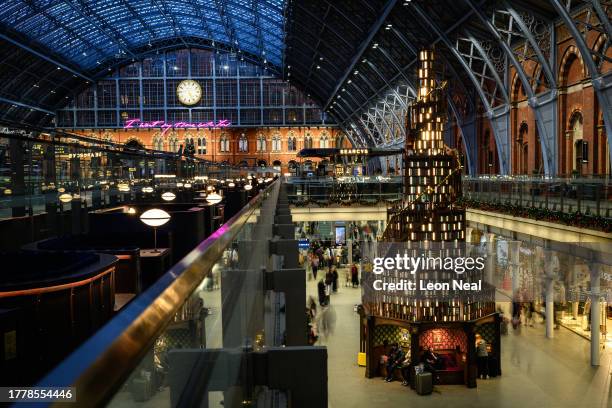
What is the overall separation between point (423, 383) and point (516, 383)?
8.79 feet

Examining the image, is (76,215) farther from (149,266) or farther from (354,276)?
(354,276)

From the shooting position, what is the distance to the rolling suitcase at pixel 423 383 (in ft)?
58.4

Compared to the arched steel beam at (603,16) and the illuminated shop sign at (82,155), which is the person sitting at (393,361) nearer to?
the illuminated shop sign at (82,155)

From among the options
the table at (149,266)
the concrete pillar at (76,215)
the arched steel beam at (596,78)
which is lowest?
the table at (149,266)

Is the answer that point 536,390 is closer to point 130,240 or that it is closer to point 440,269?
point 440,269

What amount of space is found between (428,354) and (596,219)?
20.7 feet

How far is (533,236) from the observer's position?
74.0 feet

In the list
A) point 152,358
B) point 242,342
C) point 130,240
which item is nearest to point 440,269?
point 130,240

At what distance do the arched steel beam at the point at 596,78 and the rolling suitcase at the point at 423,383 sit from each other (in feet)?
34.1

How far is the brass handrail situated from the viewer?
632 millimetres

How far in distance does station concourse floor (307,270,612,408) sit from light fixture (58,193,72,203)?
A: 839 cm

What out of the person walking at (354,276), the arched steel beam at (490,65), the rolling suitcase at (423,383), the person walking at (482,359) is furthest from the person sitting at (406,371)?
the arched steel beam at (490,65)

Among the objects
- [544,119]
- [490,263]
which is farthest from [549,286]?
[544,119]

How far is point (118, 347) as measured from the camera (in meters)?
0.75
